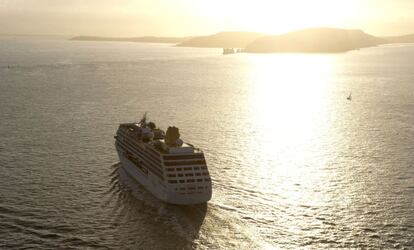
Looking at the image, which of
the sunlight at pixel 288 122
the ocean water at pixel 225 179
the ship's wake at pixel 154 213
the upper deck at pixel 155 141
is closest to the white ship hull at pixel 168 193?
the ship's wake at pixel 154 213

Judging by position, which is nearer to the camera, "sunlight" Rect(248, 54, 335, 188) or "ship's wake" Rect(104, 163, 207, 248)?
"ship's wake" Rect(104, 163, 207, 248)

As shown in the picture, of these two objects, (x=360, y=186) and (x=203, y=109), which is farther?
(x=203, y=109)

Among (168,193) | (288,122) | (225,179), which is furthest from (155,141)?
(288,122)

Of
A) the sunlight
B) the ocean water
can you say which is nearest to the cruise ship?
the ocean water

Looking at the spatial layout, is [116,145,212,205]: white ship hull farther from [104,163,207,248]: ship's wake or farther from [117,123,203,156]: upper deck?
[117,123,203,156]: upper deck

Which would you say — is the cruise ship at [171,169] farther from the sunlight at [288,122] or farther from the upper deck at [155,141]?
the sunlight at [288,122]

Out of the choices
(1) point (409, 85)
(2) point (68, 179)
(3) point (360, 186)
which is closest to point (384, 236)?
(3) point (360, 186)

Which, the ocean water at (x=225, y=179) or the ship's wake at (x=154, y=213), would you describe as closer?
the ocean water at (x=225, y=179)

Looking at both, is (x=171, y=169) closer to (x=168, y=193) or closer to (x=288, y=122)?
(x=168, y=193)

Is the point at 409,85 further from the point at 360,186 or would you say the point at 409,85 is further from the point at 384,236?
the point at 384,236
